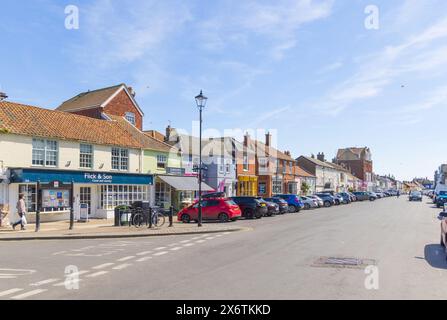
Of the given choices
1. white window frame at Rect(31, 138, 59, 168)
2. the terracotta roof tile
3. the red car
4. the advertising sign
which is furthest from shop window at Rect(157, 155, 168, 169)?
the advertising sign

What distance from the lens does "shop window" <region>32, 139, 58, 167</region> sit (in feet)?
83.3

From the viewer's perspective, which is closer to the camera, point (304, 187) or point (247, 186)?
point (247, 186)

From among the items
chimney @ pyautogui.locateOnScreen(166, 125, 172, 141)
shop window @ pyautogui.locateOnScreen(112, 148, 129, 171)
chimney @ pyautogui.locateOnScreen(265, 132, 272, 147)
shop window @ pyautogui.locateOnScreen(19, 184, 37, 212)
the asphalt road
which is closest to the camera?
the asphalt road

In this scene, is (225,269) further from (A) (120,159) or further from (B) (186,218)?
(A) (120,159)

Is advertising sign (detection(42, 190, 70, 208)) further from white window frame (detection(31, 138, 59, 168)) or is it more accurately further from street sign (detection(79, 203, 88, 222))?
white window frame (detection(31, 138, 59, 168))

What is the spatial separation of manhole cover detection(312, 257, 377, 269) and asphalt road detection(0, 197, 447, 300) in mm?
79

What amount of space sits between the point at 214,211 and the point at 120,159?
8647 mm

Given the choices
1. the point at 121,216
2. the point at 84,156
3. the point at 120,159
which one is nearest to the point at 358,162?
the point at 120,159

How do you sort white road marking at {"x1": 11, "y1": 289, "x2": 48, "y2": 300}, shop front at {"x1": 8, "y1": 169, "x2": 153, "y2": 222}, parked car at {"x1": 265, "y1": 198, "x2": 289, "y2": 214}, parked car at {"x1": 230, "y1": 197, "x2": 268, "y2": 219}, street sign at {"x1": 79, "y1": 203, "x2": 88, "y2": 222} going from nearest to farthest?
white road marking at {"x1": 11, "y1": 289, "x2": 48, "y2": 300} → shop front at {"x1": 8, "y1": 169, "x2": 153, "y2": 222} → street sign at {"x1": 79, "y1": 203, "x2": 88, "y2": 222} → parked car at {"x1": 230, "y1": 197, "x2": 268, "y2": 219} → parked car at {"x1": 265, "y1": 198, "x2": 289, "y2": 214}

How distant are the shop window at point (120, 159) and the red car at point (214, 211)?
6775 millimetres

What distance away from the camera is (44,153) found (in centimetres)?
2586

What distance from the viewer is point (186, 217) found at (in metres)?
26.6
